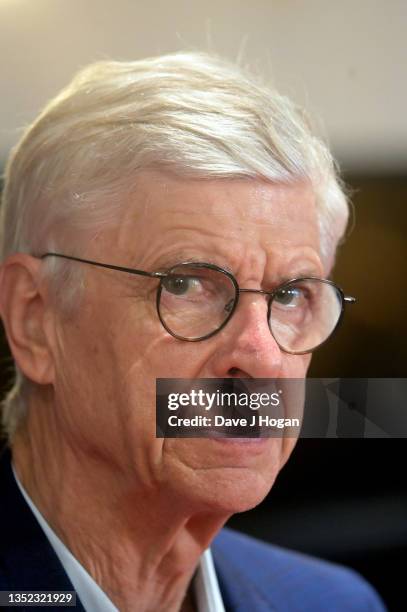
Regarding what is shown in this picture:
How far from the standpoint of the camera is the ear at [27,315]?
1.10m

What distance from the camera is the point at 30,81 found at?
1.22 m

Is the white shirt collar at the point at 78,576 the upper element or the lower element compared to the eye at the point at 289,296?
lower

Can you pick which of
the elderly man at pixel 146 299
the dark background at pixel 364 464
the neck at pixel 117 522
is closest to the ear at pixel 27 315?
the elderly man at pixel 146 299

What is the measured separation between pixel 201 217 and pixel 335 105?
0.37 m

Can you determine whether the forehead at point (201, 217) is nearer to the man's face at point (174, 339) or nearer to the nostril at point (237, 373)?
the man's face at point (174, 339)

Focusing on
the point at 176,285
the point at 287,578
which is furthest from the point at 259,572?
the point at 176,285

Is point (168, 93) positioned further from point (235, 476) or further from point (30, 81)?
point (235, 476)

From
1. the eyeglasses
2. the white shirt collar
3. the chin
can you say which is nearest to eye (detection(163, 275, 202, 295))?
the eyeglasses

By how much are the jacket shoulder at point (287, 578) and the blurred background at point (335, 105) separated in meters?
0.02

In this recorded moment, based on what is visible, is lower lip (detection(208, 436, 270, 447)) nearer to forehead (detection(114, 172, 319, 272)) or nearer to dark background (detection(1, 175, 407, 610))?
dark background (detection(1, 175, 407, 610))

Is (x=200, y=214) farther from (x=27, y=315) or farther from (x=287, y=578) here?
(x=287, y=578)

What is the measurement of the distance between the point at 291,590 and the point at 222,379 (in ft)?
1.41

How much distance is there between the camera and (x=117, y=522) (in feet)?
3.59

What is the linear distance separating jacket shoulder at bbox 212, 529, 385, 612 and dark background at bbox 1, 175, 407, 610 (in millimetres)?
20
